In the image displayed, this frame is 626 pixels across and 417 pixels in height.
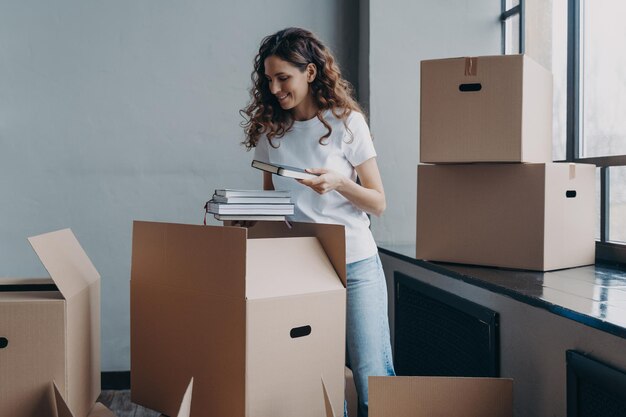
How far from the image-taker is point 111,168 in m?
2.69

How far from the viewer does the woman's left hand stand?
5.08 ft

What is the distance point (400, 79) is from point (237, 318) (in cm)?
160

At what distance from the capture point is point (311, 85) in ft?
5.89

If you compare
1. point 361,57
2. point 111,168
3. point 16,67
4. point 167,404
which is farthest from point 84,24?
point 167,404

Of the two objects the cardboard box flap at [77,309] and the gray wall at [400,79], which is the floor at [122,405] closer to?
the cardboard box flap at [77,309]

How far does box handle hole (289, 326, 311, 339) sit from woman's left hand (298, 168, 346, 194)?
1.13 feet

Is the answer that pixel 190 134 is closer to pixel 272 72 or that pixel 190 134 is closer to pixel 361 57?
pixel 361 57

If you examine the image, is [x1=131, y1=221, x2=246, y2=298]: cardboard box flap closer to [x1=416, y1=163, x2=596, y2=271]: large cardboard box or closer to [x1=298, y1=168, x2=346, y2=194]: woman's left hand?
[x1=298, y1=168, x2=346, y2=194]: woman's left hand

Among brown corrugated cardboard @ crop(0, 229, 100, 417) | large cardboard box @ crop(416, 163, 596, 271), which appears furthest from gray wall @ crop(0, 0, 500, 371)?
brown corrugated cardboard @ crop(0, 229, 100, 417)

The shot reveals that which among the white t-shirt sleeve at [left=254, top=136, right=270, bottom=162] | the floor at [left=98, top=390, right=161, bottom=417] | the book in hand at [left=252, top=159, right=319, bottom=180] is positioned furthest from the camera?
the floor at [left=98, top=390, right=161, bottom=417]

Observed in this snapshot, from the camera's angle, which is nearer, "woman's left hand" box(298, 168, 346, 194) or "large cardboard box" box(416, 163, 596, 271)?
"woman's left hand" box(298, 168, 346, 194)

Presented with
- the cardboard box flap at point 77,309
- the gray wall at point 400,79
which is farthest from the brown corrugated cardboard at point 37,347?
the gray wall at point 400,79

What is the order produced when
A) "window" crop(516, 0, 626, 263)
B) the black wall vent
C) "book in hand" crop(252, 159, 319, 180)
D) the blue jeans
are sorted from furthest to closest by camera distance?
"window" crop(516, 0, 626, 263)
the blue jeans
"book in hand" crop(252, 159, 319, 180)
the black wall vent

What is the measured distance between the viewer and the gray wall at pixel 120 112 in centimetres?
263
